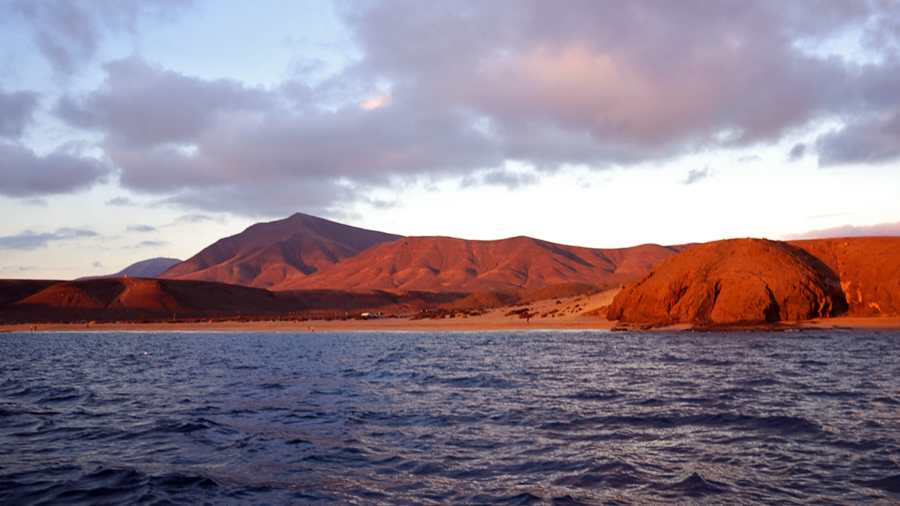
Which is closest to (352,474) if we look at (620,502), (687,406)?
(620,502)

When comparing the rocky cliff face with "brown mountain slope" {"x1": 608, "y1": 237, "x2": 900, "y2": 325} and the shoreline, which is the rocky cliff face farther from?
the shoreline

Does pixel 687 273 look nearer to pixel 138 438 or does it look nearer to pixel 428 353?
pixel 428 353

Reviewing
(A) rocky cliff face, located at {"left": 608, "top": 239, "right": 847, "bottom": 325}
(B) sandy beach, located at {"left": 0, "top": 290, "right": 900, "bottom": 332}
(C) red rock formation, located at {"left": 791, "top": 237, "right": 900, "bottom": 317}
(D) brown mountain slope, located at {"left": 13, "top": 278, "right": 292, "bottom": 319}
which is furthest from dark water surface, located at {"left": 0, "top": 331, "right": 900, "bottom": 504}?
(D) brown mountain slope, located at {"left": 13, "top": 278, "right": 292, "bottom": 319}

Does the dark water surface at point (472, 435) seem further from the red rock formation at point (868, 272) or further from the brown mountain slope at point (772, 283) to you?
the red rock formation at point (868, 272)

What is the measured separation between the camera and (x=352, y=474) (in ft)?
33.1

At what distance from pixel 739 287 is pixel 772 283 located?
2.31 meters

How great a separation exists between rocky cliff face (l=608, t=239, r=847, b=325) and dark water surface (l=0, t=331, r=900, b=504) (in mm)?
20632

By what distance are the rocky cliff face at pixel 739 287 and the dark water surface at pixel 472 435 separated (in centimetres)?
2063

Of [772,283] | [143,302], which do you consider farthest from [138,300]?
[772,283]

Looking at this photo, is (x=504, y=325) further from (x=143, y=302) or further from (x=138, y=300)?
(x=138, y=300)

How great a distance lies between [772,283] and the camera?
147ft

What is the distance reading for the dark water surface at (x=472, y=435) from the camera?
908 cm

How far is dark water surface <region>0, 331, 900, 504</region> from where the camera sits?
9.08m

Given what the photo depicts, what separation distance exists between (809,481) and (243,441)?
35.6 ft
